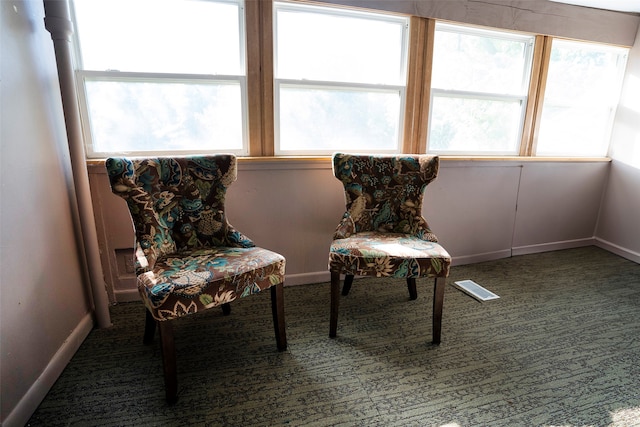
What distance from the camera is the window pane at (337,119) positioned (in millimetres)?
2215

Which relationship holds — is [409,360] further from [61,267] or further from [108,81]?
[108,81]

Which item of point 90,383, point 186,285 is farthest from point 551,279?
point 90,383

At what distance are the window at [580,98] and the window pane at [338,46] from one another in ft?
4.82

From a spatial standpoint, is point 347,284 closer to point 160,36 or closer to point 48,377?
point 48,377

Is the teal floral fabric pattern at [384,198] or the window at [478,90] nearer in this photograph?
the teal floral fabric pattern at [384,198]

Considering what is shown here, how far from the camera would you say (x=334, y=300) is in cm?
174

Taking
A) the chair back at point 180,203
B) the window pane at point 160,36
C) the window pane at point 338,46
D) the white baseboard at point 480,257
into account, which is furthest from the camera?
the white baseboard at point 480,257

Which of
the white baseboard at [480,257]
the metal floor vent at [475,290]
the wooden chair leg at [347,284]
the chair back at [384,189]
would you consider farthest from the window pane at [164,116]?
the white baseboard at [480,257]

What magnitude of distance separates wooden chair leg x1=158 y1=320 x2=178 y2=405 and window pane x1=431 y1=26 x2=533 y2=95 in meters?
2.31

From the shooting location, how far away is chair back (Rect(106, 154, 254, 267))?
1.51 m

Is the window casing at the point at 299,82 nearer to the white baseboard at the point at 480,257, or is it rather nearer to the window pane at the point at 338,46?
the window pane at the point at 338,46

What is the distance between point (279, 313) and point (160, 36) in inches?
65.5

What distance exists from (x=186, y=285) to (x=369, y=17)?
200 cm

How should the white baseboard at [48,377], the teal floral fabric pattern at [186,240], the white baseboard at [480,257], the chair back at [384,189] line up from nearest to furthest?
the white baseboard at [48,377], the teal floral fabric pattern at [186,240], the chair back at [384,189], the white baseboard at [480,257]
